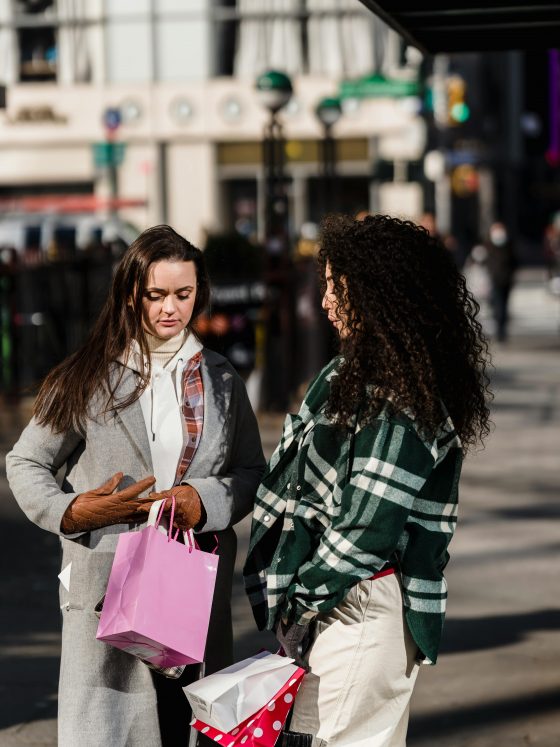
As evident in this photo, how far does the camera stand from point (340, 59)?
36594 mm

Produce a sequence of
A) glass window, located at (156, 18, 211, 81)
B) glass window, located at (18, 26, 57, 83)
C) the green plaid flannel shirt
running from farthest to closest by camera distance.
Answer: glass window, located at (18, 26, 57, 83), glass window, located at (156, 18, 211, 81), the green plaid flannel shirt

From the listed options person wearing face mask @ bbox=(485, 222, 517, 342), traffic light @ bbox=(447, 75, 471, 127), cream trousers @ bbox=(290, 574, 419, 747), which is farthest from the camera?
traffic light @ bbox=(447, 75, 471, 127)

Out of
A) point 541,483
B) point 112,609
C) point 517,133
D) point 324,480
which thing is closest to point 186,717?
point 112,609

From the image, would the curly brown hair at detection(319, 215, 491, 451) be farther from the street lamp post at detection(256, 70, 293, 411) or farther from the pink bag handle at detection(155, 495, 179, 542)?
the street lamp post at detection(256, 70, 293, 411)

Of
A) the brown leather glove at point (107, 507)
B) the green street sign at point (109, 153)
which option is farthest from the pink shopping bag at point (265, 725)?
the green street sign at point (109, 153)

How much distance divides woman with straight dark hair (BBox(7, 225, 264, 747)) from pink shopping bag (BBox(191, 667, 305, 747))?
397 mm

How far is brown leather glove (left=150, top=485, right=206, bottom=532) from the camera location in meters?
3.44

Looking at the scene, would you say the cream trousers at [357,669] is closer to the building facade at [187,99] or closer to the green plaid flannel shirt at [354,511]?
the green plaid flannel shirt at [354,511]

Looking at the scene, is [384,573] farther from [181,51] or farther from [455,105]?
[181,51]

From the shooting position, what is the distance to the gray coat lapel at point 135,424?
3559mm

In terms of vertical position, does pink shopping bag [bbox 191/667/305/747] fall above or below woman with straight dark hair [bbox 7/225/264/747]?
below

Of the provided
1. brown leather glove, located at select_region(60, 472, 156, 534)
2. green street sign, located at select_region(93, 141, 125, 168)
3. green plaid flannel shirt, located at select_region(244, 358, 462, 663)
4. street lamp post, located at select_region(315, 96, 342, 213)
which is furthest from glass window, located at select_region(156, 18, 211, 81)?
green plaid flannel shirt, located at select_region(244, 358, 462, 663)

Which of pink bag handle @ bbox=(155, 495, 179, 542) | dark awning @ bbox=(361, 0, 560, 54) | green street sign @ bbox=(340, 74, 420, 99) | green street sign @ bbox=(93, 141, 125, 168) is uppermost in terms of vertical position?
green street sign @ bbox=(340, 74, 420, 99)

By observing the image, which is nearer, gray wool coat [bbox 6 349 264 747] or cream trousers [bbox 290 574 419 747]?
cream trousers [bbox 290 574 419 747]
